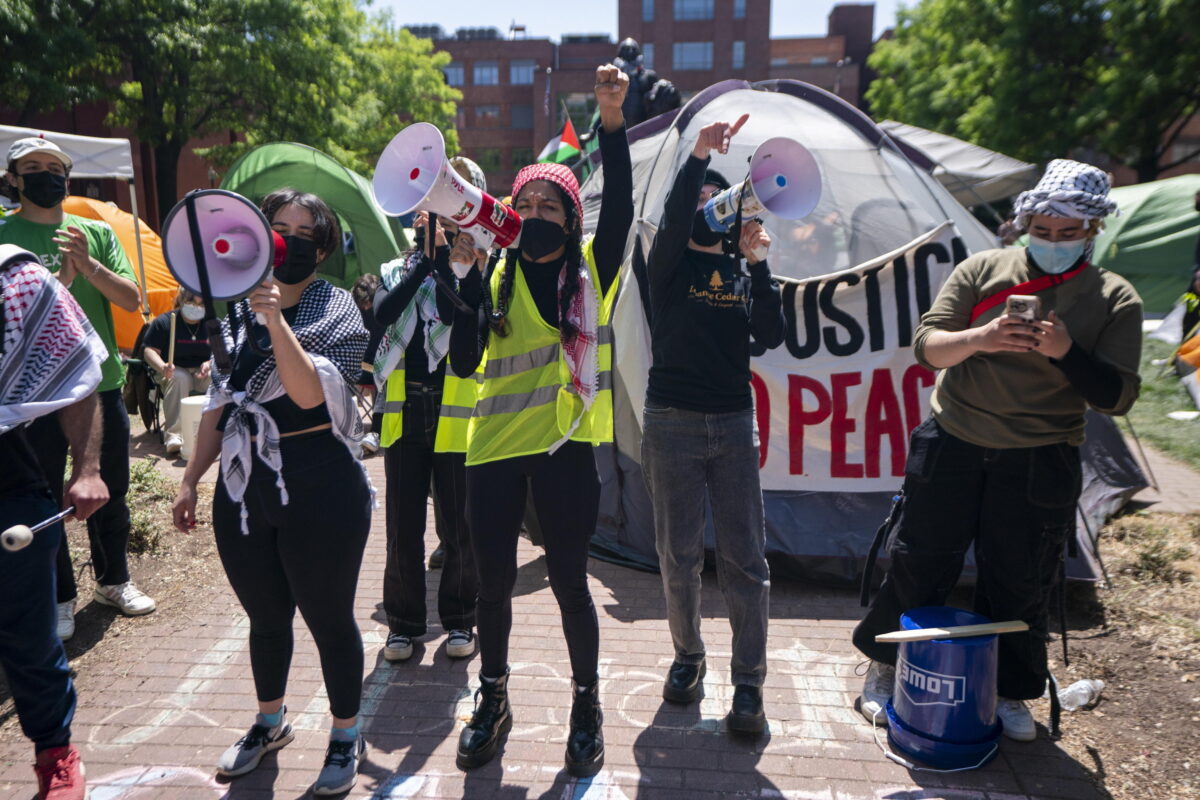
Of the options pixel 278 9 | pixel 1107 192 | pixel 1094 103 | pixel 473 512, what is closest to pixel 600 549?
pixel 473 512

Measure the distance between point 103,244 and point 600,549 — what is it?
3.02 meters

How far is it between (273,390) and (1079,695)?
3.20 m

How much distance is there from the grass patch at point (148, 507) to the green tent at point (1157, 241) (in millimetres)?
15213

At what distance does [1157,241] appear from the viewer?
14688 millimetres

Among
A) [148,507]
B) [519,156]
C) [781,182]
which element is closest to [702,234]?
[781,182]

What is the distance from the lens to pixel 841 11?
2258 inches

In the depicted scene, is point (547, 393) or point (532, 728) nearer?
point (547, 393)

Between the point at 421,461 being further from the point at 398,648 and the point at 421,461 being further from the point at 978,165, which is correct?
the point at 978,165

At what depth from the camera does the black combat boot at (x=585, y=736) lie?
2914 millimetres

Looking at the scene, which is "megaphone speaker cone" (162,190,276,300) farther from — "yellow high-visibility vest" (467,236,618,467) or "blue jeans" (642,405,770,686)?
"blue jeans" (642,405,770,686)

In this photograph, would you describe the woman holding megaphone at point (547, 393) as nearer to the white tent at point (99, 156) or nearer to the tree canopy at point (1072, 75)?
the white tent at point (99, 156)

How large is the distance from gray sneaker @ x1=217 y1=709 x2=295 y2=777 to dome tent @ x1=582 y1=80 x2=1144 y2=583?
2.30 metres

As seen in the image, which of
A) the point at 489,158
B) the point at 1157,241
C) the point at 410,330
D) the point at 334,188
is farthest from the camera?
the point at 489,158

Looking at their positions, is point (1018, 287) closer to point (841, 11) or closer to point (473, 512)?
point (473, 512)
